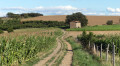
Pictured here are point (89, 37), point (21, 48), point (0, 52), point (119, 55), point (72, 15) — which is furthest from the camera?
point (72, 15)

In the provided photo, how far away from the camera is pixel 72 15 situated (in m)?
83.9

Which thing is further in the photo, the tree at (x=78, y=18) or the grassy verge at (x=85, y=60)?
the tree at (x=78, y=18)

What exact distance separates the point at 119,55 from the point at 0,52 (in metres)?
12.9

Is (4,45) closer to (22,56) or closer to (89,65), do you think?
(22,56)

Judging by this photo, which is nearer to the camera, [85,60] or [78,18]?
[85,60]

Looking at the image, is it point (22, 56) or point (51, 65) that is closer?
point (51, 65)

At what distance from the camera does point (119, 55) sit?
20078 mm

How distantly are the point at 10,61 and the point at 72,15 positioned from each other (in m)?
71.9

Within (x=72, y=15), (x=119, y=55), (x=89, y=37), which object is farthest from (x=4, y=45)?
(x=72, y=15)

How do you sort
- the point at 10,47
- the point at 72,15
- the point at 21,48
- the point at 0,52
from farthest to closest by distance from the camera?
the point at 72,15 → the point at 21,48 → the point at 10,47 → the point at 0,52

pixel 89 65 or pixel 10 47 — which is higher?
pixel 10 47

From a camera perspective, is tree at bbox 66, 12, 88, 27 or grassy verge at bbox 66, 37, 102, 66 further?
tree at bbox 66, 12, 88, 27

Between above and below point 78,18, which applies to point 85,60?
below

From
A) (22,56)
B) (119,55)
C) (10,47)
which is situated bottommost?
(119,55)
